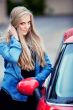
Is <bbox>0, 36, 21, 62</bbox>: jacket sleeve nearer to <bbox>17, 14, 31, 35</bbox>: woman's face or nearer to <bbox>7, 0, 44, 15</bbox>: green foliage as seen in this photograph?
<bbox>17, 14, 31, 35</bbox>: woman's face

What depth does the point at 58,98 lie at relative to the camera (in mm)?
5641

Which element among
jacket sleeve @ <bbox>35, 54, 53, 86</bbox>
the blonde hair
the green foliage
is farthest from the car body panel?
the green foliage

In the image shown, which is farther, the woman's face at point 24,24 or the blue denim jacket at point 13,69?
the woman's face at point 24,24

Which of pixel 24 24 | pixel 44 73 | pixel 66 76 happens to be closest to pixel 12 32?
pixel 24 24

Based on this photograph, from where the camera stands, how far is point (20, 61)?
21.5 ft

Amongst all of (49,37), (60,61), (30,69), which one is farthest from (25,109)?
(49,37)

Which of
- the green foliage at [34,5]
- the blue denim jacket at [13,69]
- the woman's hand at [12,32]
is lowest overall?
the green foliage at [34,5]

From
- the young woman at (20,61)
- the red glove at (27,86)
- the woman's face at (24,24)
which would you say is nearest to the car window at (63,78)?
the red glove at (27,86)

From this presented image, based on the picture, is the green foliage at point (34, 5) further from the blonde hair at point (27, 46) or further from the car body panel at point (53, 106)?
the car body panel at point (53, 106)

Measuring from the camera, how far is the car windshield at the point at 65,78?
18.8 feet

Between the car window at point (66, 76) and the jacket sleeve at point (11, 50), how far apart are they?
0.57m

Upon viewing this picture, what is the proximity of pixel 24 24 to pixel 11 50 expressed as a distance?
33 cm

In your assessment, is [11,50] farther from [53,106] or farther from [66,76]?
[53,106]

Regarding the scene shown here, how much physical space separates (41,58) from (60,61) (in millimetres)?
516
